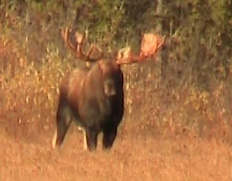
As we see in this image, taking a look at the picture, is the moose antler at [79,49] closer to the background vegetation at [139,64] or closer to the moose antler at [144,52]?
the moose antler at [144,52]

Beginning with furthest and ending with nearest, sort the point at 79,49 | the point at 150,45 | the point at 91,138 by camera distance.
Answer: the point at 150,45 < the point at 79,49 < the point at 91,138

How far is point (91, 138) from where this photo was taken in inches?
549

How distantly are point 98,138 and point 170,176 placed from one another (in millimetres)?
3829

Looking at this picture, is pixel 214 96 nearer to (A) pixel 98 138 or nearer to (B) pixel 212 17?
(B) pixel 212 17

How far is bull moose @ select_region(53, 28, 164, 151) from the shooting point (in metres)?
13.9

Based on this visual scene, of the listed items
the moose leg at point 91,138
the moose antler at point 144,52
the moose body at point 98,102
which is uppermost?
the moose antler at point 144,52

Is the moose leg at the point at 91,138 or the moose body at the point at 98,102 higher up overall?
the moose body at the point at 98,102

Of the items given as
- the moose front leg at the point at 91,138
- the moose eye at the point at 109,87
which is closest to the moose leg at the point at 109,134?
the moose front leg at the point at 91,138

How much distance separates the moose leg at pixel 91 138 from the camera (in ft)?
45.0

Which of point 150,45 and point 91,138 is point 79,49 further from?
point 91,138

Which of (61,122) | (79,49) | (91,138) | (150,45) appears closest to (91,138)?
(91,138)

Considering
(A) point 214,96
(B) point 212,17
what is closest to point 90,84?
(A) point 214,96

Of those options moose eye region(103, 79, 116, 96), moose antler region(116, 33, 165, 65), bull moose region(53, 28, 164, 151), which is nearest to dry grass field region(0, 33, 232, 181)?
bull moose region(53, 28, 164, 151)

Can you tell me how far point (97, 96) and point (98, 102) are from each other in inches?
3.3
